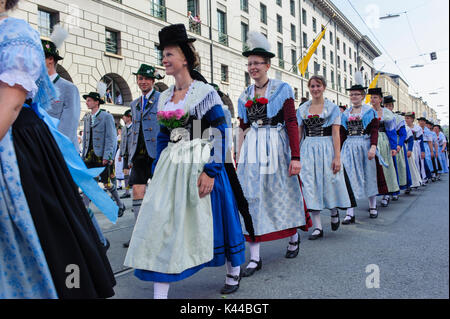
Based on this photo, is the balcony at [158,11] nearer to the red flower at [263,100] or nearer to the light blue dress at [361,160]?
the light blue dress at [361,160]

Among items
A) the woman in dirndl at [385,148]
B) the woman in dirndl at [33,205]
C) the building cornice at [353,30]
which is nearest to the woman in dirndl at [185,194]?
the woman in dirndl at [33,205]

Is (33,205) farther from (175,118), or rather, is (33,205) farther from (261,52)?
A: (261,52)

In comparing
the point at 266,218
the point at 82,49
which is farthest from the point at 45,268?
the point at 82,49

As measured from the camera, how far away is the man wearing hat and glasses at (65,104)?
391cm

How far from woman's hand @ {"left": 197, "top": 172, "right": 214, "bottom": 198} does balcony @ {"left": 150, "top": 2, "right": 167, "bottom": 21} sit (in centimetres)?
1361

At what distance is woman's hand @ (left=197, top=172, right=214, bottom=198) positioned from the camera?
2672 mm

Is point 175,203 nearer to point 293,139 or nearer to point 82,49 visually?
point 293,139

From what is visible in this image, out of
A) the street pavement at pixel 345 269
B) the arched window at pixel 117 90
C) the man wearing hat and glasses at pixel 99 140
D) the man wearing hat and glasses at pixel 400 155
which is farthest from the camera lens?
the arched window at pixel 117 90

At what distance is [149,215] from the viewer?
2.54 metres

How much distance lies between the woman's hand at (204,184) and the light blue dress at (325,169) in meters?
2.65

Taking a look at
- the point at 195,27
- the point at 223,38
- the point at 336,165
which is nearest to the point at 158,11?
the point at 195,27

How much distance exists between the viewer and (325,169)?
521 cm

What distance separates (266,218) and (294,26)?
60.3 feet

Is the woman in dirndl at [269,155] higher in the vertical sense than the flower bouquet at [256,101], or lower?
lower
